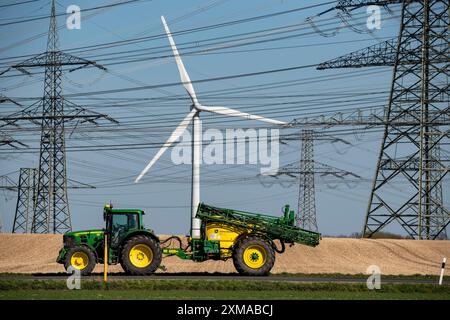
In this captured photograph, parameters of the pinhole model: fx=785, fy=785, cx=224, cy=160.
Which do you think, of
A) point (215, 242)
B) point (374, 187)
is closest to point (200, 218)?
point (215, 242)

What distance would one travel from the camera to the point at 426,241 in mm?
Answer: 61312

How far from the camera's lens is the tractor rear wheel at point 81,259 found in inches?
1464

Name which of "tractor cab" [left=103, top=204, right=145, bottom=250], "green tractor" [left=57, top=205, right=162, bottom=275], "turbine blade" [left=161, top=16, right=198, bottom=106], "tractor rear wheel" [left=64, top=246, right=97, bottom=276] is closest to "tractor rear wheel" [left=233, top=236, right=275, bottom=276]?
"green tractor" [left=57, top=205, right=162, bottom=275]

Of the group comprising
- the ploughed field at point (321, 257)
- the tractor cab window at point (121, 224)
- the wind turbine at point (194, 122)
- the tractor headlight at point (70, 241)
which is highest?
the wind turbine at point (194, 122)

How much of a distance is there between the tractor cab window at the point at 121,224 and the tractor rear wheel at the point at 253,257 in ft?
17.4

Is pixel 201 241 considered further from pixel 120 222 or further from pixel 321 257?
pixel 321 257

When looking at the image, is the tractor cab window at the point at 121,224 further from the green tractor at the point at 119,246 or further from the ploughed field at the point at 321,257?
the ploughed field at the point at 321,257

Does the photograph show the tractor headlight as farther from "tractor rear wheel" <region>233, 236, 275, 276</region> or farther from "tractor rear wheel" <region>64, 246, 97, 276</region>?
"tractor rear wheel" <region>233, 236, 275, 276</region>

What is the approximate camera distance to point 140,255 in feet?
124

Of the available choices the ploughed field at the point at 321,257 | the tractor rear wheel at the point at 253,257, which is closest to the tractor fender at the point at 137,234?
the tractor rear wheel at the point at 253,257

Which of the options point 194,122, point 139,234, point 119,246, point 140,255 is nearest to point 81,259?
point 119,246

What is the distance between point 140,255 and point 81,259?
2811 mm

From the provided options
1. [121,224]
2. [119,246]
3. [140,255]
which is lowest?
[140,255]
